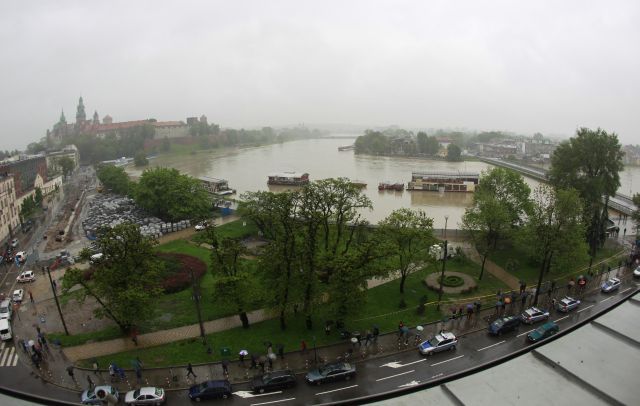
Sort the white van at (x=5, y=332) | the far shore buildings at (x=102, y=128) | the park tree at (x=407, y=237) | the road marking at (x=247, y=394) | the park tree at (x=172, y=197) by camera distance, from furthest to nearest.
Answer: the far shore buildings at (x=102, y=128) → the park tree at (x=172, y=197) → the park tree at (x=407, y=237) → the white van at (x=5, y=332) → the road marking at (x=247, y=394)

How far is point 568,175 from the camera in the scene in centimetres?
3297

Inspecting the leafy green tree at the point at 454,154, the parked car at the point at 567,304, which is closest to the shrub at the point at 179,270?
the parked car at the point at 567,304

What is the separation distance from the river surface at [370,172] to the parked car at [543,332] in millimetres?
24334

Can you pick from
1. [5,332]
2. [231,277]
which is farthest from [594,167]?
[5,332]

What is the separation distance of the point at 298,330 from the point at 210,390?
5.49 metres

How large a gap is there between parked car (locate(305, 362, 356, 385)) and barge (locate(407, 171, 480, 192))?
50.7 m

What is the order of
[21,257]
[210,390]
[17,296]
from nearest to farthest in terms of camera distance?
[210,390] < [17,296] < [21,257]

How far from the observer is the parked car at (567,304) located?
20578 millimetres

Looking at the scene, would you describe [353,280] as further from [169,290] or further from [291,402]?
[169,290]

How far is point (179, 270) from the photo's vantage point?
1018 inches

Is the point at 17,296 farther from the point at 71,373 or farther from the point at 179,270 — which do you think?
the point at 71,373

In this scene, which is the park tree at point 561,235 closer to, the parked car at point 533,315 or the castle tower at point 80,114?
the parked car at point 533,315

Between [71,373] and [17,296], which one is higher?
[17,296]

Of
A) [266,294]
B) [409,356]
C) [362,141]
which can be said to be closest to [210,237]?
[266,294]
